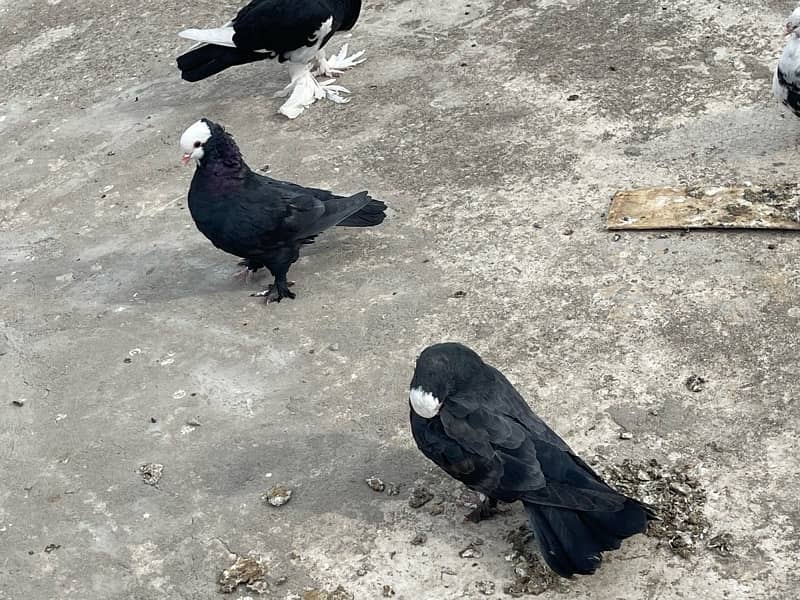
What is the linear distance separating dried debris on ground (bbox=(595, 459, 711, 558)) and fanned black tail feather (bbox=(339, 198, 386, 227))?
196 centimetres

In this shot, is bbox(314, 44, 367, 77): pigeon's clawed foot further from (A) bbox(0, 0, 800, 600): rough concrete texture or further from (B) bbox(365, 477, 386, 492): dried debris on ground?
(B) bbox(365, 477, 386, 492): dried debris on ground

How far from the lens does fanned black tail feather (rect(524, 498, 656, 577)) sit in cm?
338

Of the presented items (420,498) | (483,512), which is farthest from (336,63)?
(483,512)

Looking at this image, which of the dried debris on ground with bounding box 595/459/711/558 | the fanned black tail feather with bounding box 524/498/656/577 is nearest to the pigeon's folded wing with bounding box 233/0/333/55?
the dried debris on ground with bounding box 595/459/711/558

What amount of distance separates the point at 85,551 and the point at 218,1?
5.19m

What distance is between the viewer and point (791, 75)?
17.8 ft

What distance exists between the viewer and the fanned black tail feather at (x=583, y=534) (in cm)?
338

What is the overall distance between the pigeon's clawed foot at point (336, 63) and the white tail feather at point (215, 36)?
0.56 meters

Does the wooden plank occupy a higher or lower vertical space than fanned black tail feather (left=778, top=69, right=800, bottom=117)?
lower

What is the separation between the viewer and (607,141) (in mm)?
5926

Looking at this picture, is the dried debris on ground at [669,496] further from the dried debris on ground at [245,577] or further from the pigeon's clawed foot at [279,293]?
the pigeon's clawed foot at [279,293]

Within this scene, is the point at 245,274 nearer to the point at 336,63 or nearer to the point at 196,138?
the point at 196,138

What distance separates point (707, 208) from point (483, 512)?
7.00 ft

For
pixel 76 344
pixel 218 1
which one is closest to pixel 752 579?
pixel 76 344
